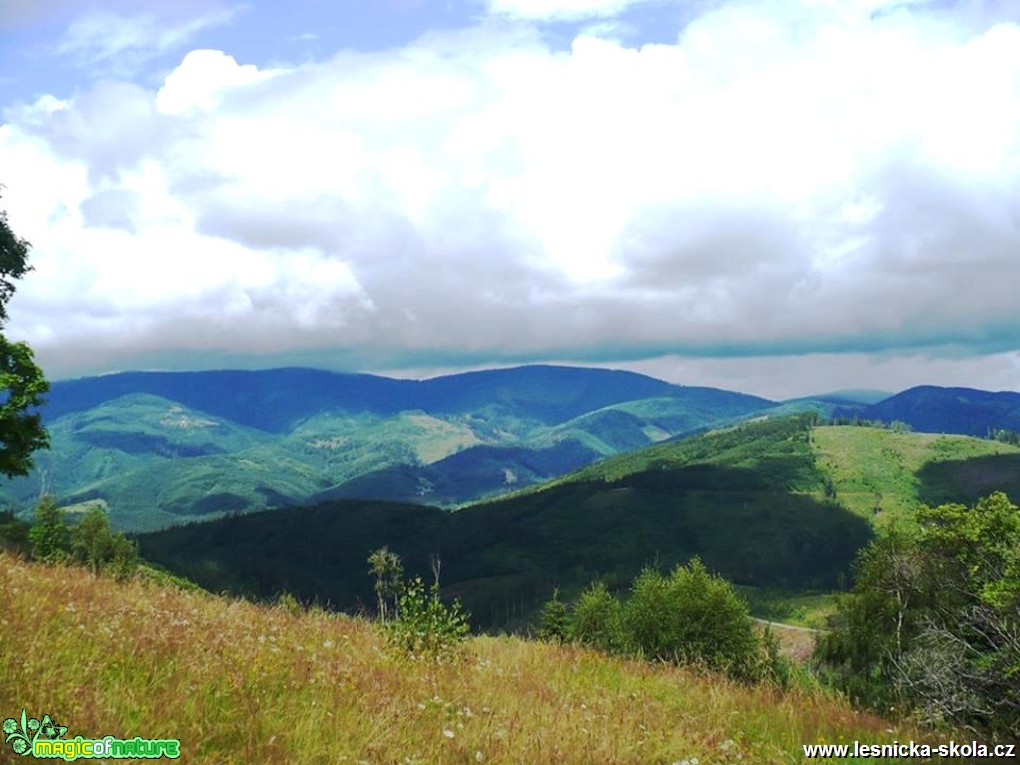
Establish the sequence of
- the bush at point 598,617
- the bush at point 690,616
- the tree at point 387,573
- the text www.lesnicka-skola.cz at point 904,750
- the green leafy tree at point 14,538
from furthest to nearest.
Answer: the bush at point 598,617 → the bush at point 690,616 → the green leafy tree at point 14,538 → the tree at point 387,573 → the text www.lesnicka-skola.cz at point 904,750

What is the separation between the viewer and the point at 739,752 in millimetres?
8312

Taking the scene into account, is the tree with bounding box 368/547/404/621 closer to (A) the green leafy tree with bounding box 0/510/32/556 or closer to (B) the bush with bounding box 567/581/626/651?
(A) the green leafy tree with bounding box 0/510/32/556

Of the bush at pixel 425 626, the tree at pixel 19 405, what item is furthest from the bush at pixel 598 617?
the bush at pixel 425 626

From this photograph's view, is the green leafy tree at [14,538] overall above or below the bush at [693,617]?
above

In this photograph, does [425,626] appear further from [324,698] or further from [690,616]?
[690,616]

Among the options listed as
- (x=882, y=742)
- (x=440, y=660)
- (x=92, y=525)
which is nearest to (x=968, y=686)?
(x=882, y=742)

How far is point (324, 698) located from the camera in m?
7.64

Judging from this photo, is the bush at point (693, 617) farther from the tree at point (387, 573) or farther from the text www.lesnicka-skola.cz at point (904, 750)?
the text www.lesnicka-skola.cz at point (904, 750)

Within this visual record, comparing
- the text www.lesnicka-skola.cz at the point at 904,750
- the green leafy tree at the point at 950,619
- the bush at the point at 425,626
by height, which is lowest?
the green leafy tree at the point at 950,619

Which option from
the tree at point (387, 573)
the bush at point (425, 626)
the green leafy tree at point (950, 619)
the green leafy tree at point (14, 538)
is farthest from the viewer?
the green leafy tree at point (14, 538)

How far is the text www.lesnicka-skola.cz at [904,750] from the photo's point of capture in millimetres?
8961

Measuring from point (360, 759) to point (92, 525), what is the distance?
98442mm

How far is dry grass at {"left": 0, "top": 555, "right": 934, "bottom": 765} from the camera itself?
6.43 meters

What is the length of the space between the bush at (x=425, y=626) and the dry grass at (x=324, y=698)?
1.34ft
